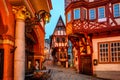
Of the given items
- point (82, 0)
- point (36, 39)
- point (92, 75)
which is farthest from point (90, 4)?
point (36, 39)

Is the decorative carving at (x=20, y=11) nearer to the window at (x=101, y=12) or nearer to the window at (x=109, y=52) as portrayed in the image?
the window at (x=109, y=52)

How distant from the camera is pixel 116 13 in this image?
22.7 meters

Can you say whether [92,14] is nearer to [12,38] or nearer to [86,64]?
[86,64]

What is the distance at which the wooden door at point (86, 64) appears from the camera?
24.7m

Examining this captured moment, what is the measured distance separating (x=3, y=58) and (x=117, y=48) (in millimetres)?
15004

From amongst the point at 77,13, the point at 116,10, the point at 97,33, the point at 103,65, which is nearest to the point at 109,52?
the point at 103,65

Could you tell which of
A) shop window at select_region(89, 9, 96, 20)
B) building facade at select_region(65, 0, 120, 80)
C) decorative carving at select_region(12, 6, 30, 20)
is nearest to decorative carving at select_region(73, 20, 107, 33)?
building facade at select_region(65, 0, 120, 80)

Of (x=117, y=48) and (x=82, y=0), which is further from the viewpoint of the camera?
(x=82, y=0)

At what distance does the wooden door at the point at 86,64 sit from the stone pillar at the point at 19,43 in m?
15.2

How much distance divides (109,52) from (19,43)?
1417cm

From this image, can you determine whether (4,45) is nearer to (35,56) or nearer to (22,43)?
(22,43)

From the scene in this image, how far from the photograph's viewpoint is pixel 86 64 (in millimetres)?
25422

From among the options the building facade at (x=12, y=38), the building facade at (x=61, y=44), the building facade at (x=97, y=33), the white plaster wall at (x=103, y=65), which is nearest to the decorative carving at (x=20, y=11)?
the building facade at (x=12, y=38)

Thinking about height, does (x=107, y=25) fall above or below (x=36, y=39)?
above
